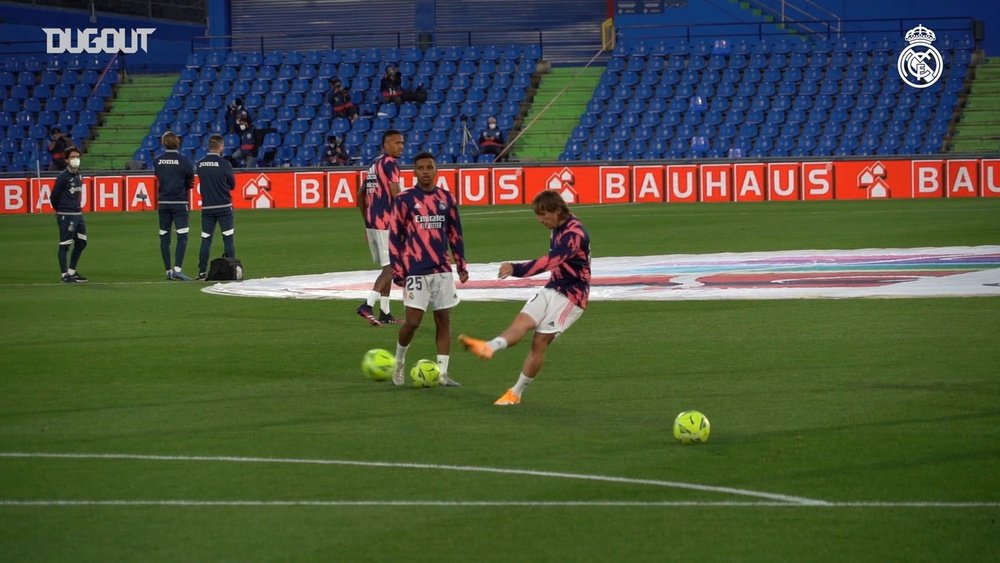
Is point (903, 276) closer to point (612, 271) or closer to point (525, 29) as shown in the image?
point (612, 271)

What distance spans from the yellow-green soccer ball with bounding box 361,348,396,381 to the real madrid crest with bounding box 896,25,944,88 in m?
36.2

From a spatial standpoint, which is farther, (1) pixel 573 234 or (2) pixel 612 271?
(2) pixel 612 271

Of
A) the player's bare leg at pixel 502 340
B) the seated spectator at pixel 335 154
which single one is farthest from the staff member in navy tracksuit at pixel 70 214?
the seated spectator at pixel 335 154

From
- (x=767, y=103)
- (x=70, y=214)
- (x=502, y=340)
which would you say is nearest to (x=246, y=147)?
(x=767, y=103)

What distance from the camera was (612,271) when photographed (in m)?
22.8

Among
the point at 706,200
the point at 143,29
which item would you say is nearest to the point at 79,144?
the point at 143,29

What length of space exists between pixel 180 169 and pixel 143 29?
117ft

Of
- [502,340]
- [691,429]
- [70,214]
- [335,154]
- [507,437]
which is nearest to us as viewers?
[691,429]

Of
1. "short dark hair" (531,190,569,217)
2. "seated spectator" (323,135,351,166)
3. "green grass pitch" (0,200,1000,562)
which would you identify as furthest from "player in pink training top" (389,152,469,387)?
"seated spectator" (323,135,351,166)

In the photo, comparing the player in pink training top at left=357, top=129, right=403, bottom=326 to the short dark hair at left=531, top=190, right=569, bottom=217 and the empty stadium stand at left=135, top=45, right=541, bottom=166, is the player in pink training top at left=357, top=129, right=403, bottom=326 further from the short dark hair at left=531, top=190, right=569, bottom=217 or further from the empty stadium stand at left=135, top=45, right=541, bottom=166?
the empty stadium stand at left=135, top=45, right=541, bottom=166

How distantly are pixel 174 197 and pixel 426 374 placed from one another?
11.9 m

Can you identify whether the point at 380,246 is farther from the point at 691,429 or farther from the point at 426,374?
the point at 691,429

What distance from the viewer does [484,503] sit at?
852cm

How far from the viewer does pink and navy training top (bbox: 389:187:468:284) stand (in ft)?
42.3
